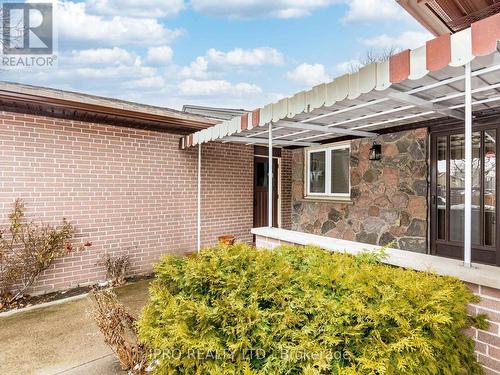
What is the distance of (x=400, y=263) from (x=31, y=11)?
836 centimetres

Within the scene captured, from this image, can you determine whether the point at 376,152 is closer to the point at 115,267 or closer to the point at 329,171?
the point at 329,171

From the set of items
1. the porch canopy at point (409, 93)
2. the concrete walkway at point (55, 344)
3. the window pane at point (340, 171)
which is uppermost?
the porch canopy at point (409, 93)

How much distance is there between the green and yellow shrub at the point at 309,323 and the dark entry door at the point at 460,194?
3.11 meters

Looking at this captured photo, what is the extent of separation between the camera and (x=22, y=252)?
4.34 m

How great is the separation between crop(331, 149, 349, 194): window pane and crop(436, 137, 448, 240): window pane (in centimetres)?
194

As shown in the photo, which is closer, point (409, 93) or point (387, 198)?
point (409, 93)

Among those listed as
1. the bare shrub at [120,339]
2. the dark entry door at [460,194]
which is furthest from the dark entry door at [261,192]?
the bare shrub at [120,339]

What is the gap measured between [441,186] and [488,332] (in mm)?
3452

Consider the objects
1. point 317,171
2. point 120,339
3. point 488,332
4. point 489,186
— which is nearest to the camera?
point 488,332

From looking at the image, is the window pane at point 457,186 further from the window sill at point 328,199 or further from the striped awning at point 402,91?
the window sill at point 328,199

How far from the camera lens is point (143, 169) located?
18.2 feet

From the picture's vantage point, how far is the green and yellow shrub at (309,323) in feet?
5.00

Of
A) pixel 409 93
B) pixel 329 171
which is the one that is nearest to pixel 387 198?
pixel 329 171

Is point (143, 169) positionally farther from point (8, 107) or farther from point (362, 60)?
point (362, 60)
